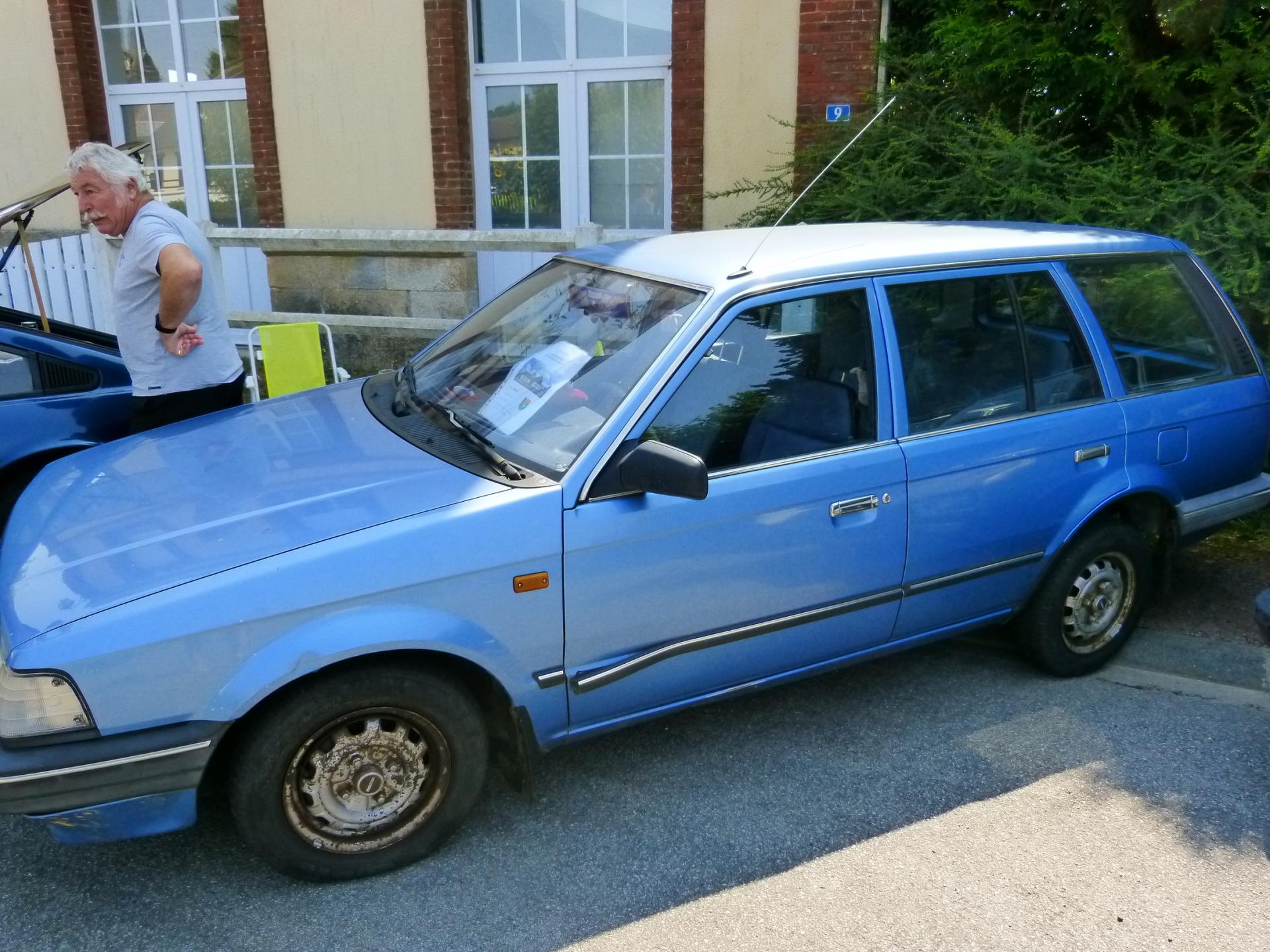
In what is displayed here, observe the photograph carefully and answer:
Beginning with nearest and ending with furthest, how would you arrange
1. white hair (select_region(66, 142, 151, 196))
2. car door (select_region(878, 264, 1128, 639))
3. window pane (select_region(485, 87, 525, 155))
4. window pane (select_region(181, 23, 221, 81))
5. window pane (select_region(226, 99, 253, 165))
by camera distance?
1. car door (select_region(878, 264, 1128, 639))
2. white hair (select_region(66, 142, 151, 196))
3. window pane (select_region(485, 87, 525, 155))
4. window pane (select_region(181, 23, 221, 81))
5. window pane (select_region(226, 99, 253, 165))

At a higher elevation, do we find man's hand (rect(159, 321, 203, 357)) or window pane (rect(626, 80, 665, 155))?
window pane (rect(626, 80, 665, 155))

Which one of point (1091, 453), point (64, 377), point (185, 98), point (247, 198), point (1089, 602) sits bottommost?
point (1089, 602)

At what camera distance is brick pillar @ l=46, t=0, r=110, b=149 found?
1048 cm

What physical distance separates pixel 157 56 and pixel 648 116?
17.1 ft

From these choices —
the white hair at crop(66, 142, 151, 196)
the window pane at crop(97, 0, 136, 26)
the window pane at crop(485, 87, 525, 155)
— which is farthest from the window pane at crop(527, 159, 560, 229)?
the white hair at crop(66, 142, 151, 196)

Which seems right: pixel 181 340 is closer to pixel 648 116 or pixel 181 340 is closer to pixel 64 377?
pixel 64 377

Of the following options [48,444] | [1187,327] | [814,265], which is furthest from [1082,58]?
[48,444]

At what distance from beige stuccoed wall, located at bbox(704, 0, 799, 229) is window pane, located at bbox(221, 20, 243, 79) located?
191 inches

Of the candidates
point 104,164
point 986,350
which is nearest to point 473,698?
point 986,350

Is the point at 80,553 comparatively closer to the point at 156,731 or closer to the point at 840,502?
the point at 156,731

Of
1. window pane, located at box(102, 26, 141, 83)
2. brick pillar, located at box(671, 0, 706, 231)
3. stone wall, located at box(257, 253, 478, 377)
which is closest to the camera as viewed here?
brick pillar, located at box(671, 0, 706, 231)

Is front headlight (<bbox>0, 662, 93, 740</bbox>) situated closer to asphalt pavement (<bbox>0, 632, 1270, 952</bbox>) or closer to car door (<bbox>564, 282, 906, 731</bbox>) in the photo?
asphalt pavement (<bbox>0, 632, 1270, 952</bbox>)

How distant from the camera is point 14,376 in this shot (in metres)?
4.85

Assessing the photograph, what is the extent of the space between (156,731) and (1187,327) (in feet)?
13.0
